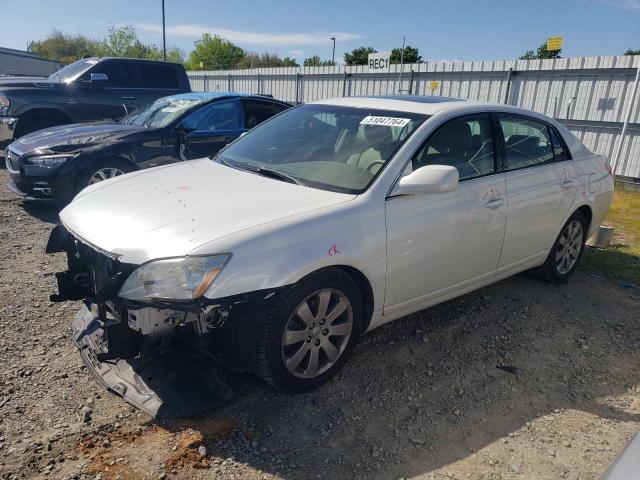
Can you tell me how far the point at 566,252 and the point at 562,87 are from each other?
8.11 meters

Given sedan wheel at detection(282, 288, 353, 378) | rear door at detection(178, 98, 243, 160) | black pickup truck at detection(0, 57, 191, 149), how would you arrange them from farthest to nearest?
black pickup truck at detection(0, 57, 191, 149)
rear door at detection(178, 98, 243, 160)
sedan wheel at detection(282, 288, 353, 378)

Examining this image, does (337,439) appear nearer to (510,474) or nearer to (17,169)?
(510,474)

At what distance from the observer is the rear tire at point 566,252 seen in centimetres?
466

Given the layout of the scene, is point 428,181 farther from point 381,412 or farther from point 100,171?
point 100,171

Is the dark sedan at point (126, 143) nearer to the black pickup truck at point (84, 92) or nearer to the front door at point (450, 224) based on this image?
the black pickup truck at point (84, 92)

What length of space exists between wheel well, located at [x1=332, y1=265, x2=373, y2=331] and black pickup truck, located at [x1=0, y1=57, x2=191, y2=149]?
7.68m

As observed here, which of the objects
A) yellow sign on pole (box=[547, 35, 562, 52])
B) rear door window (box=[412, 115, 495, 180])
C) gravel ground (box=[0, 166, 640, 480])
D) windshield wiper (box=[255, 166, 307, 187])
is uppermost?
yellow sign on pole (box=[547, 35, 562, 52])

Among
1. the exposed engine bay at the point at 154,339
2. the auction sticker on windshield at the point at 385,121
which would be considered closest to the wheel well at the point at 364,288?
the exposed engine bay at the point at 154,339

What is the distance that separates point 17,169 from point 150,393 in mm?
4671

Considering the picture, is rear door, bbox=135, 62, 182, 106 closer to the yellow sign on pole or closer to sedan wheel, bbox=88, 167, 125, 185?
sedan wheel, bbox=88, 167, 125, 185

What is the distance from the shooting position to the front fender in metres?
2.45

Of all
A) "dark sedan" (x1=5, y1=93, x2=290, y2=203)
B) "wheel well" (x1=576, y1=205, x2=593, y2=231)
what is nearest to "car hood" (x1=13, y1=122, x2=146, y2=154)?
"dark sedan" (x1=5, y1=93, x2=290, y2=203)

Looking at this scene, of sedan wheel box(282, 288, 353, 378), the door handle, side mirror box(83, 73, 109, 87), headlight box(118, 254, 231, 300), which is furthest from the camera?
side mirror box(83, 73, 109, 87)

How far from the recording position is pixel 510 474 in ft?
8.11
